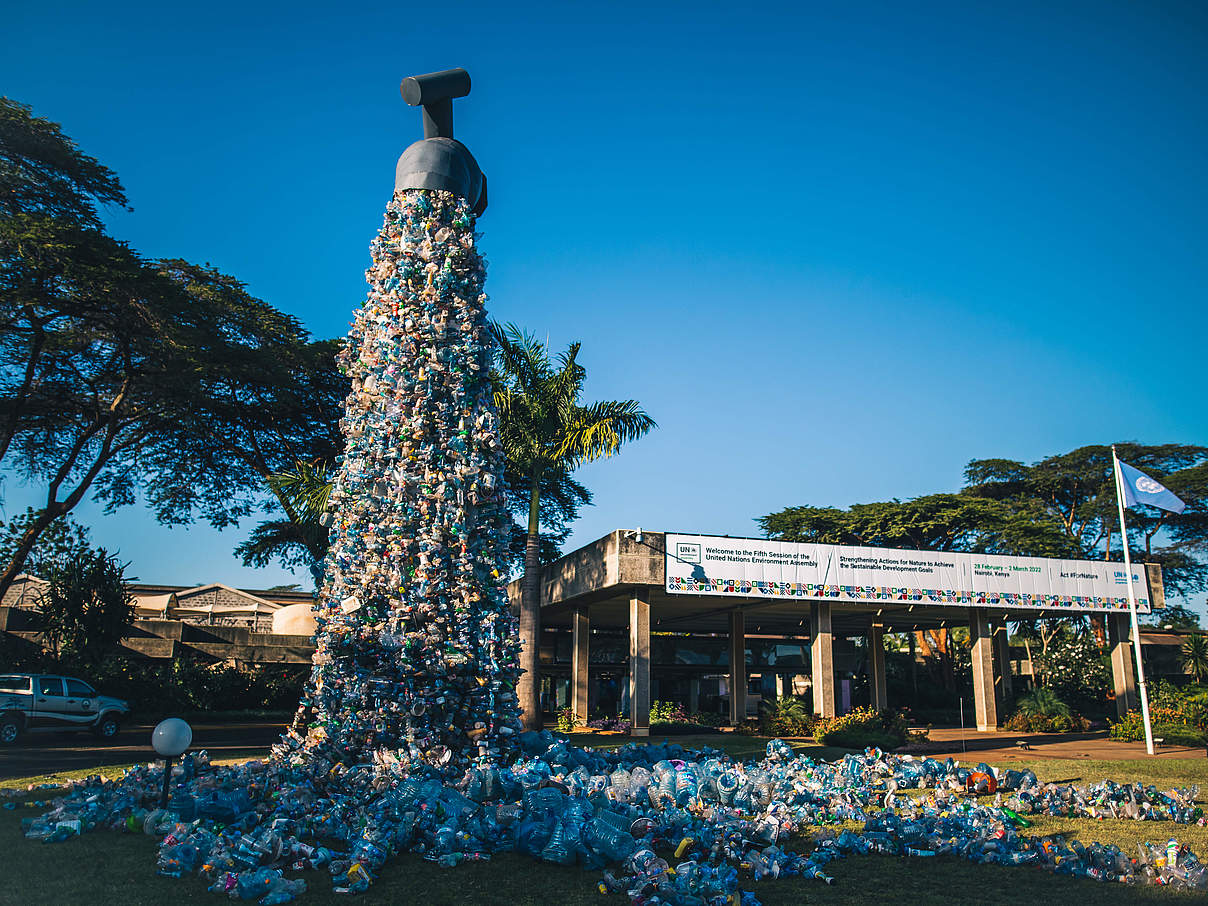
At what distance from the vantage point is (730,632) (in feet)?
87.6

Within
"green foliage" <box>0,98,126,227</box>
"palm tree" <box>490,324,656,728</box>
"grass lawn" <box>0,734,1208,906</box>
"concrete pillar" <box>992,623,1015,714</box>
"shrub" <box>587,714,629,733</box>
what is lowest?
"shrub" <box>587,714,629,733</box>

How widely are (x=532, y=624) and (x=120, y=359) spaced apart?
1483 cm

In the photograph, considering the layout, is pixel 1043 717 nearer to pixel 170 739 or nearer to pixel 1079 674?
pixel 1079 674

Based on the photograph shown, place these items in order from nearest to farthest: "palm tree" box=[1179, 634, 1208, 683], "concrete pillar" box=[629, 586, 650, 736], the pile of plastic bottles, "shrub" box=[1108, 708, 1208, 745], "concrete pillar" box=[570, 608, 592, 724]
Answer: the pile of plastic bottles < "concrete pillar" box=[629, 586, 650, 736] < "shrub" box=[1108, 708, 1208, 745] < "concrete pillar" box=[570, 608, 592, 724] < "palm tree" box=[1179, 634, 1208, 683]

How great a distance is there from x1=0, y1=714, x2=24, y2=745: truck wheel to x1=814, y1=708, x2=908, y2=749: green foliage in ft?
58.0

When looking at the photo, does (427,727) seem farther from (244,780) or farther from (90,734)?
(90,734)

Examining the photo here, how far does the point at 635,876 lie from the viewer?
6344 mm

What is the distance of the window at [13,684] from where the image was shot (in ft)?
59.7

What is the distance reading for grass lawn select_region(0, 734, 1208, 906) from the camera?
584 cm

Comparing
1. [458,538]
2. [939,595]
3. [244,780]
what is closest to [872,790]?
[458,538]

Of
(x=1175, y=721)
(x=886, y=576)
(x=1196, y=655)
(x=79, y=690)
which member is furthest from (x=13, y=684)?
(x=1196, y=655)

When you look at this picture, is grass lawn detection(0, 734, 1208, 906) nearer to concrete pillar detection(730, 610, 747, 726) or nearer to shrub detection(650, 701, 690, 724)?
shrub detection(650, 701, 690, 724)

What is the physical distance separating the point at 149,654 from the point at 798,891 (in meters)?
27.4

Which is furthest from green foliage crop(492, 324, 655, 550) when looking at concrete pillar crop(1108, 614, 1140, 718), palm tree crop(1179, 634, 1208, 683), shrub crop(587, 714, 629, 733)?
palm tree crop(1179, 634, 1208, 683)
